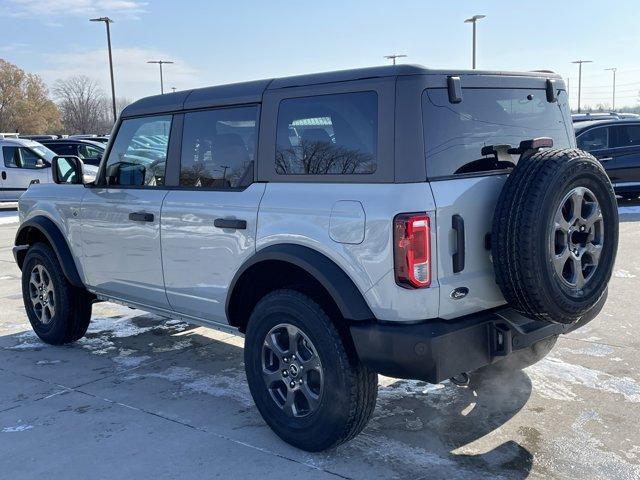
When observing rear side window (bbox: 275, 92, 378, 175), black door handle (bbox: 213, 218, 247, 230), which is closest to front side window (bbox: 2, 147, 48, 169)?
black door handle (bbox: 213, 218, 247, 230)

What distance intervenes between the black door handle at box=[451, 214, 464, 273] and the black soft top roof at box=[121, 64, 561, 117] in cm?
72

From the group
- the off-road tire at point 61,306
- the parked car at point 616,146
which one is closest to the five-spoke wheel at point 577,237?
the off-road tire at point 61,306

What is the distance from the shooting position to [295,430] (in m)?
3.55

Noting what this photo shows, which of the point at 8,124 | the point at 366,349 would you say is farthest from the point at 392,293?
the point at 8,124

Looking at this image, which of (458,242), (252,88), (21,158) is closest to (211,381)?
(252,88)

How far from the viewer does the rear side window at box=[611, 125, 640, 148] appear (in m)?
12.8

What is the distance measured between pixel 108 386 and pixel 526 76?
3.37 meters

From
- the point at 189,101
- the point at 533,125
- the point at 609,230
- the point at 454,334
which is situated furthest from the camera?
the point at 189,101

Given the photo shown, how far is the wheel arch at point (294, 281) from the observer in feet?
10.5

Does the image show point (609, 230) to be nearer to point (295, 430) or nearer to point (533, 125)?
point (533, 125)

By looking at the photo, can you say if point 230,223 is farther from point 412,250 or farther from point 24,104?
point 24,104

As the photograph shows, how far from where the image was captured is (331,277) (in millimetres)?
3250

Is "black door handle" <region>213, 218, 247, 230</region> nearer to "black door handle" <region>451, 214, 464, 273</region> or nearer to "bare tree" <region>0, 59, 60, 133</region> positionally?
"black door handle" <region>451, 214, 464, 273</region>

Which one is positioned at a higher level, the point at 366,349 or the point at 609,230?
the point at 609,230
